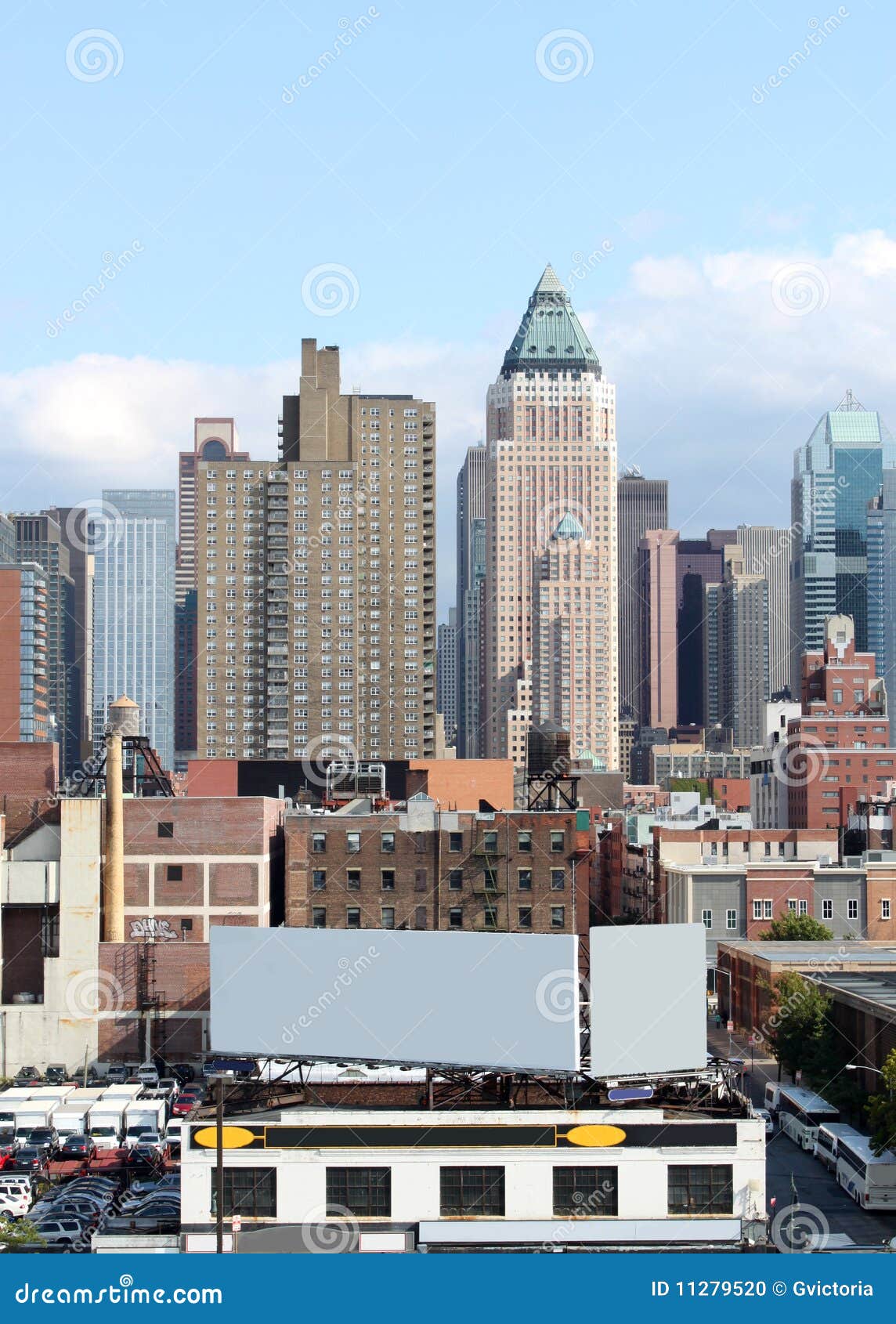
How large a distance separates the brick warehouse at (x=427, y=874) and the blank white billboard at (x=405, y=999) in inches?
1251

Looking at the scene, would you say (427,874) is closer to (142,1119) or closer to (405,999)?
(142,1119)

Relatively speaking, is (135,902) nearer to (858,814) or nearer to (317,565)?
(858,814)

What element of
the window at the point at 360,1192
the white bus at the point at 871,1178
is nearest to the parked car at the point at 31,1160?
the window at the point at 360,1192

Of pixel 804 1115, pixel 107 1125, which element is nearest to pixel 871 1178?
pixel 804 1115

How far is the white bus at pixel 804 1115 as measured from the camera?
50531mm

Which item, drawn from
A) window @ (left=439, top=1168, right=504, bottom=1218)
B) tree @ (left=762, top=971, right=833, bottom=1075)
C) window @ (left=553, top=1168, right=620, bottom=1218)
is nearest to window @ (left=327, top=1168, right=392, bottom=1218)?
window @ (left=439, top=1168, right=504, bottom=1218)

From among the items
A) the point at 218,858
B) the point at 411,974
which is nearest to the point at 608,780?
the point at 218,858

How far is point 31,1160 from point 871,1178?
2271cm

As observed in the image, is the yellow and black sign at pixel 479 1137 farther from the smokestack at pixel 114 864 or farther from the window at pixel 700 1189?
the smokestack at pixel 114 864

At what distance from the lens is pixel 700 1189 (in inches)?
1403

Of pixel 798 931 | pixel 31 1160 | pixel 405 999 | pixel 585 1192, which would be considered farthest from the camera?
pixel 798 931

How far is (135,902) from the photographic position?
68.4m
